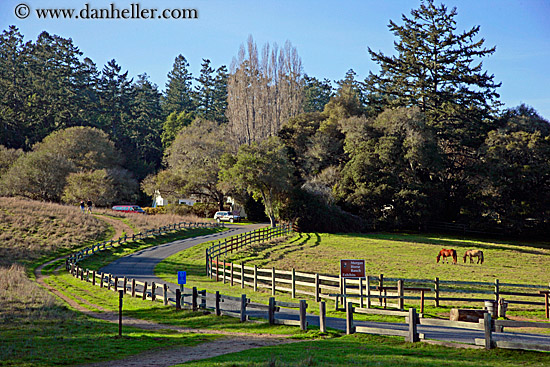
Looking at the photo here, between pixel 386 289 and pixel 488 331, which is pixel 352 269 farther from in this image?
pixel 488 331

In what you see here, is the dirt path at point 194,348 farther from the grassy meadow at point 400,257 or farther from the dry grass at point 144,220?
the dry grass at point 144,220

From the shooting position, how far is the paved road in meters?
13.7

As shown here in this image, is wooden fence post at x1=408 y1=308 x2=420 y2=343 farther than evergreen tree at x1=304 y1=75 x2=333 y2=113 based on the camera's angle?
No

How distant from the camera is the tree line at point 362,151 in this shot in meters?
56.6

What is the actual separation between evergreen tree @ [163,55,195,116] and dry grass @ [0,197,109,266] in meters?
69.0

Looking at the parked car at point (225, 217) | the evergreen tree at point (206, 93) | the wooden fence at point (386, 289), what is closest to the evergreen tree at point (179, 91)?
the evergreen tree at point (206, 93)

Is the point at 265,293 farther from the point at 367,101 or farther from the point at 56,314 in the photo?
the point at 367,101

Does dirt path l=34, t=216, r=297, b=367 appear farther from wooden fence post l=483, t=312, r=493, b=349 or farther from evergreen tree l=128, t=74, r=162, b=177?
evergreen tree l=128, t=74, r=162, b=177

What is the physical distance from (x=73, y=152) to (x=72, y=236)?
120ft

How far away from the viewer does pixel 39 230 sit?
49.8 m

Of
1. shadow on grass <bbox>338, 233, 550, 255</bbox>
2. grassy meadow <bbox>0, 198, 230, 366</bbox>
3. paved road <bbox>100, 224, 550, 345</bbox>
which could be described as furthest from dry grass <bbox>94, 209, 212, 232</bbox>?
shadow on grass <bbox>338, 233, 550, 255</bbox>

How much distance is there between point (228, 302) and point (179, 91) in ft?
381

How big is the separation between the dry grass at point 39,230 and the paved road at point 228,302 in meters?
7.63

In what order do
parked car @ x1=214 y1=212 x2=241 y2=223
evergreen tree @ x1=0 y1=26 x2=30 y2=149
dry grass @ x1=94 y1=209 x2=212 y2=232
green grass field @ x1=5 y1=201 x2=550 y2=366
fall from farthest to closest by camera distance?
evergreen tree @ x1=0 y1=26 x2=30 y2=149
parked car @ x1=214 y1=212 x2=241 y2=223
dry grass @ x1=94 y1=209 x2=212 y2=232
green grass field @ x1=5 y1=201 x2=550 y2=366
